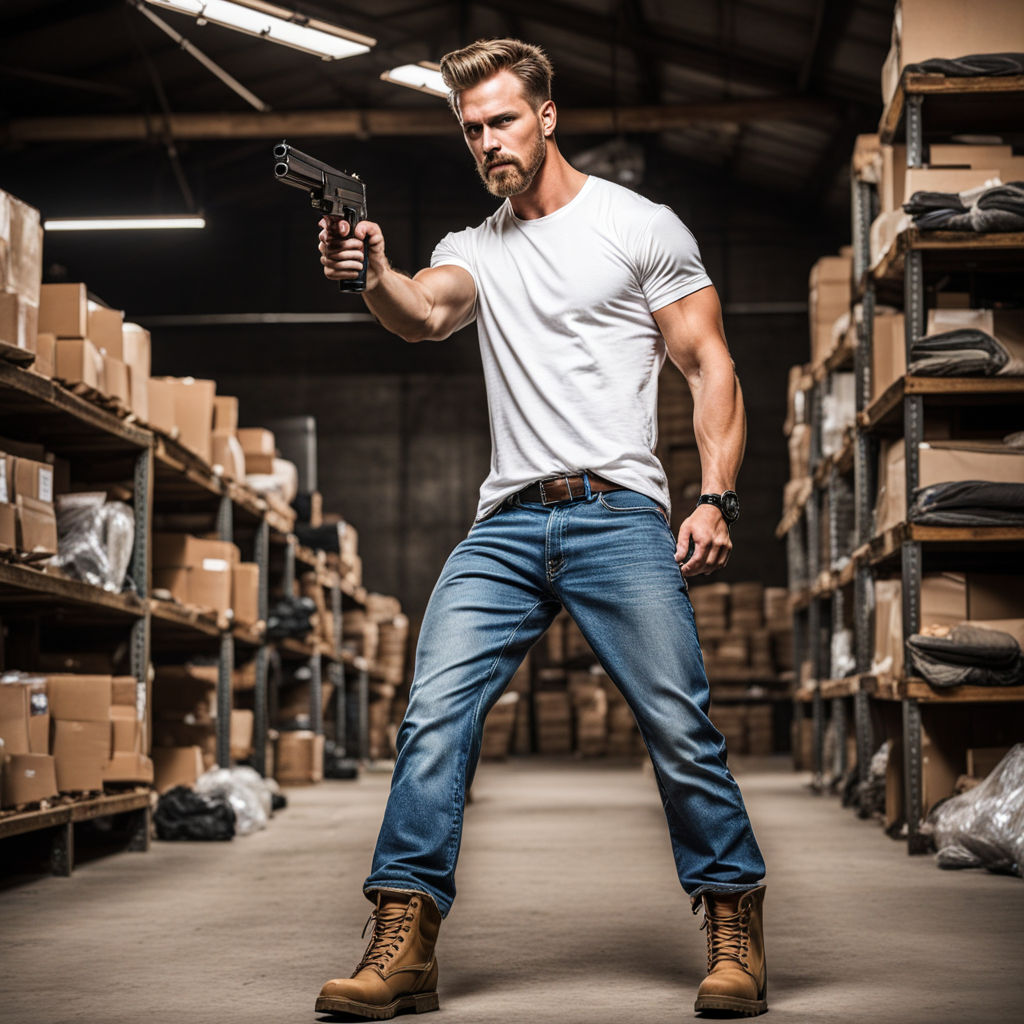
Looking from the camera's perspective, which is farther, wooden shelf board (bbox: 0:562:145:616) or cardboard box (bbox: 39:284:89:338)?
cardboard box (bbox: 39:284:89:338)

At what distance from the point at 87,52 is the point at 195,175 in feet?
13.9

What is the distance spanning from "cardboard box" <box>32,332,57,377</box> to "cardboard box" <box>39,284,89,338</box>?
13cm

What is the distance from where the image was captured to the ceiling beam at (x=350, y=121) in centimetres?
1558

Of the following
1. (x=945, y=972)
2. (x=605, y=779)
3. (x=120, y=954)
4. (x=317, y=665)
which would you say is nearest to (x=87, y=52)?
(x=317, y=665)

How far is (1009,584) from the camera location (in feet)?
19.3

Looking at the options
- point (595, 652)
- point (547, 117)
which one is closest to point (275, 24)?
point (547, 117)

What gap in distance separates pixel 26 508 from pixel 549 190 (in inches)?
105

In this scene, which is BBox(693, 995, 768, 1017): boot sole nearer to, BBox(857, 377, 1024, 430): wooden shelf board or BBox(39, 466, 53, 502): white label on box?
→ BBox(39, 466, 53, 502): white label on box

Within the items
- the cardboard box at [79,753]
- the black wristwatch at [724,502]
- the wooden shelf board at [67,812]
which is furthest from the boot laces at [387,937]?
the cardboard box at [79,753]

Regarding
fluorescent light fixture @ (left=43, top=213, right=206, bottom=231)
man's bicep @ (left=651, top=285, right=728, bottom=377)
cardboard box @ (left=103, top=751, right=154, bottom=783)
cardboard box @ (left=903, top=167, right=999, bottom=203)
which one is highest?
fluorescent light fixture @ (left=43, top=213, right=206, bottom=231)

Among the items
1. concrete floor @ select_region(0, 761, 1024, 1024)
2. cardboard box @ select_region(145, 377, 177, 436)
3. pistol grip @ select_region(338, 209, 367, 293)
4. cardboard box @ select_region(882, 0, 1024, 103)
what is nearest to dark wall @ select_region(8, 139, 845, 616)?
cardboard box @ select_region(145, 377, 177, 436)

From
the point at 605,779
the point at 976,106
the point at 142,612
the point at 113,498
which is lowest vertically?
the point at 605,779

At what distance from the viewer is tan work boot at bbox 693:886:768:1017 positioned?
8.71 ft

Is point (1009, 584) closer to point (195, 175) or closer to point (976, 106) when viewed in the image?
point (976, 106)
